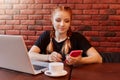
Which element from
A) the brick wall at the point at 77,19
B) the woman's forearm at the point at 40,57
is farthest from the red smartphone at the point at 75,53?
the brick wall at the point at 77,19

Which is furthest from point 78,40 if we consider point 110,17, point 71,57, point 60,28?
point 110,17

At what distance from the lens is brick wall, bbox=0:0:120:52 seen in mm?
2775

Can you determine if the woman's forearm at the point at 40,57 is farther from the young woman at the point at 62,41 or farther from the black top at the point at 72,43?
the black top at the point at 72,43

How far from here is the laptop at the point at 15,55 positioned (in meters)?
1.30

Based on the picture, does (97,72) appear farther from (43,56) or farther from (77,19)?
(77,19)

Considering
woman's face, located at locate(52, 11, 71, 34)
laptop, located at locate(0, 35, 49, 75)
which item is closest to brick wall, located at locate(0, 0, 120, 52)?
woman's face, located at locate(52, 11, 71, 34)

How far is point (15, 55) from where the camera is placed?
138 centimetres

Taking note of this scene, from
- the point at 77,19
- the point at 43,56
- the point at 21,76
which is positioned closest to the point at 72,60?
the point at 43,56

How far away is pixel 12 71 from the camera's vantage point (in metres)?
1.49

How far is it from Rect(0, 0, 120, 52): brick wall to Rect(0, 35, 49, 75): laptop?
143 centimetres

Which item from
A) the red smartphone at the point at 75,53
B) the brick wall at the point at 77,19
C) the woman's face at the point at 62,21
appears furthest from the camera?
the brick wall at the point at 77,19

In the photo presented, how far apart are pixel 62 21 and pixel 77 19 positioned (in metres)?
0.75

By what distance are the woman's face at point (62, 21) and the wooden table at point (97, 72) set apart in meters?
0.53

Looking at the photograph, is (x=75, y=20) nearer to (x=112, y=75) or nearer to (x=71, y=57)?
(x=71, y=57)
